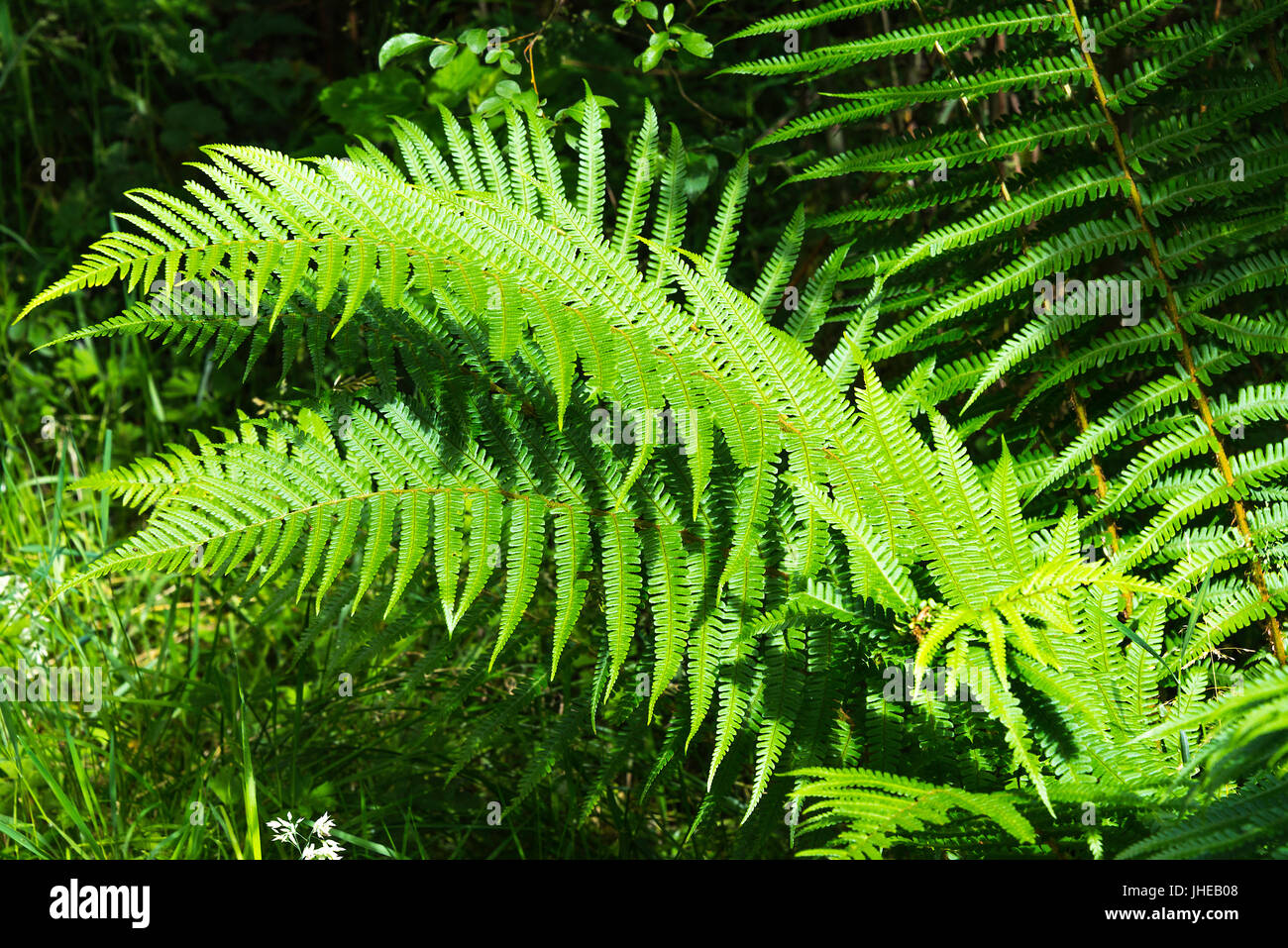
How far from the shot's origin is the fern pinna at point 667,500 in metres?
1.30

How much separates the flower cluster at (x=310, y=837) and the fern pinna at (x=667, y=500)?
336mm

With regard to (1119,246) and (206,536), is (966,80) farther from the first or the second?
(206,536)

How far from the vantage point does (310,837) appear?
5.63ft

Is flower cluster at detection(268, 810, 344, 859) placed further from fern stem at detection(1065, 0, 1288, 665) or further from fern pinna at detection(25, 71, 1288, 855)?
fern stem at detection(1065, 0, 1288, 665)

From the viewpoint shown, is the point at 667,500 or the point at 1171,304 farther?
the point at 1171,304

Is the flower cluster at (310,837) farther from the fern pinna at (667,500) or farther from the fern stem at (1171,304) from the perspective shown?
the fern stem at (1171,304)

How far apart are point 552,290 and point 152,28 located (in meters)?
2.60

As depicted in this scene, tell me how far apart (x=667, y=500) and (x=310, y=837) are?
31.7 inches

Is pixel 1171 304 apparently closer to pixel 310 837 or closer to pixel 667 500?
pixel 667 500

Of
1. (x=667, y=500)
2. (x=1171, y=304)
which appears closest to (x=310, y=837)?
(x=667, y=500)

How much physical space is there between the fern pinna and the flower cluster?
336 millimetres

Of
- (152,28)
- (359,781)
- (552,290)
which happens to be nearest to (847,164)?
(552,290)

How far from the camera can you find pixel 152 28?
130 inches

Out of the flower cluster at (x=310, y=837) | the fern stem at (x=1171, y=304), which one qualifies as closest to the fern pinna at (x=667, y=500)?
the fern stem at (x=1171, y=304)
